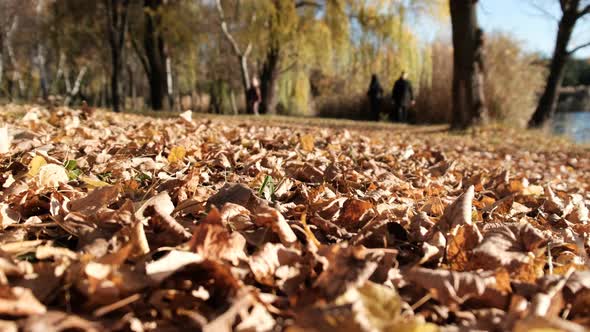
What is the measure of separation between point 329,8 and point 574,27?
21.6ft

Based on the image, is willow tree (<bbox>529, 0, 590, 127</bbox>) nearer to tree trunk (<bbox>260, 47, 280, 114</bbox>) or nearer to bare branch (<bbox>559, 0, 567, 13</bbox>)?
bare branch (<bbox>559, 0, 567, 13</bbox>)

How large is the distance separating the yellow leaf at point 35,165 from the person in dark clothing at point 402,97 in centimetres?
1199

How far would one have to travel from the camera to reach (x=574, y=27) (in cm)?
1078

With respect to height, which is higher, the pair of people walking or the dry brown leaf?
the pair of people walking

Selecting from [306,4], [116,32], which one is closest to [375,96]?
[306,4]

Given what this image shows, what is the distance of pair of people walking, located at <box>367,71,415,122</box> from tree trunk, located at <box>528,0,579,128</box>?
138 inches

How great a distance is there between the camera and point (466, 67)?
8.65 m

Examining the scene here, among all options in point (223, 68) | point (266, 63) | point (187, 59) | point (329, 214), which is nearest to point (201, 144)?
point (329, 214)

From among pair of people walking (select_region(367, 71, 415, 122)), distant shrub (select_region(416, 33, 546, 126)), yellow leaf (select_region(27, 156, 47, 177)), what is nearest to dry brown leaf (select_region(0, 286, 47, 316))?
yellow leaf (select_region(27, 156, 47, 177))

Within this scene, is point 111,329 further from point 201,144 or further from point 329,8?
point 329,8

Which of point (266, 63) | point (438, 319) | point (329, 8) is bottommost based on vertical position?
point (438, 319)

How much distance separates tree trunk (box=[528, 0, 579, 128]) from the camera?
10.5 metres

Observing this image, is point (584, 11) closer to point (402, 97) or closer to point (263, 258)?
point (402, 97)

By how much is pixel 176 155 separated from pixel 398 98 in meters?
11.8
